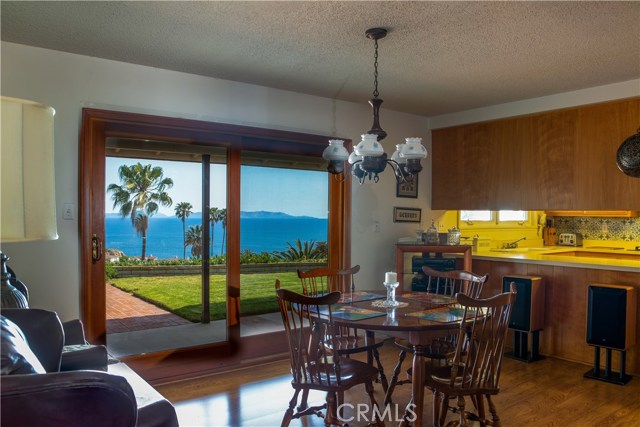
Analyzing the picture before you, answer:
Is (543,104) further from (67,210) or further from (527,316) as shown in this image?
(67,210)

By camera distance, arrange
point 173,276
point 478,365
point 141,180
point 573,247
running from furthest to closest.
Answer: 1. point 573,247
2. point 173,276
3. point 141,180
4. point 478,365

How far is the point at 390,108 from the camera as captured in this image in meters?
5.06

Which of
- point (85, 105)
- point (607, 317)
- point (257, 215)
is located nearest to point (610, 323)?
point (607, 317)

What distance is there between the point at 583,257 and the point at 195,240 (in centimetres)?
420

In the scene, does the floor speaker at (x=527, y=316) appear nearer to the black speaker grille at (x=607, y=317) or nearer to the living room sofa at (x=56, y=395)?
the black speaker grille at (x=607, y=317)

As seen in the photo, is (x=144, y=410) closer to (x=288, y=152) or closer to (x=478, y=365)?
(x=478, y=365)

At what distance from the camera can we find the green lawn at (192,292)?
407 centimetres

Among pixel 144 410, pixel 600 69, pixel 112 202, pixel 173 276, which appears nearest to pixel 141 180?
pixel 112 202

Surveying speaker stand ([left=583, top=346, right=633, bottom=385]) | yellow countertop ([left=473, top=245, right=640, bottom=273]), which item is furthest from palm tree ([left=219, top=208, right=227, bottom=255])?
speaker stand ([left=583, top=346, right=633, bottom=385])

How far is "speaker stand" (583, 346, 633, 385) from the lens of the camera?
374 centimetres

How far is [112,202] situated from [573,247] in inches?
231

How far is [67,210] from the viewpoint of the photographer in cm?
334

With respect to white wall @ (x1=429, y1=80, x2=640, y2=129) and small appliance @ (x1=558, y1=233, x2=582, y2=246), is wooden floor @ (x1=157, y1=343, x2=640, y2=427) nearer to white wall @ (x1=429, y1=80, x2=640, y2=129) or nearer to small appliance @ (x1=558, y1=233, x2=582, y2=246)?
white wall @ (x1=429, y1=80, x2=640, y2=129)

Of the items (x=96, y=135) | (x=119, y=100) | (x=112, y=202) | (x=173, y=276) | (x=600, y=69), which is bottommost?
(x=173, y=276)
